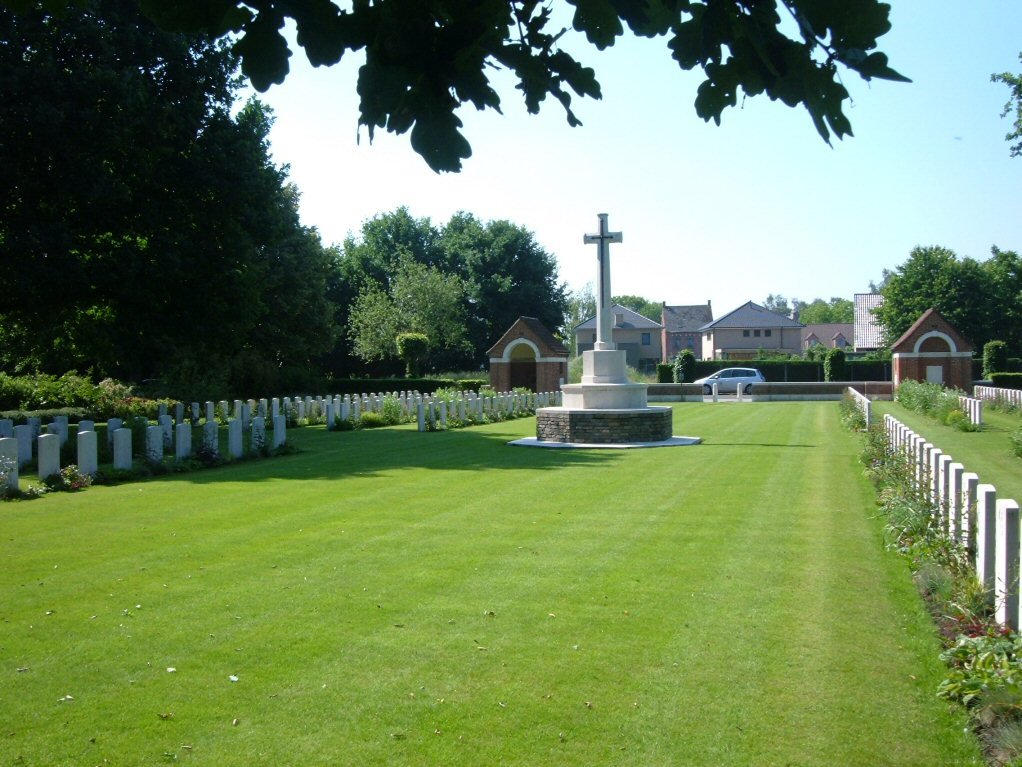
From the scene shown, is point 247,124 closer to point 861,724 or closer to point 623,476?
point 623,476

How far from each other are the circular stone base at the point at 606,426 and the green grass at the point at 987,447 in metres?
5.15

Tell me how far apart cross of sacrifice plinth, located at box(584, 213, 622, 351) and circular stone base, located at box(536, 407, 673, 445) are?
246cm

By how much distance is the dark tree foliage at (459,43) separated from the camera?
286 centimetres

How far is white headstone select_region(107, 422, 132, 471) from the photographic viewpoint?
40.3 feet

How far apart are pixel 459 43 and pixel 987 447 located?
15.5 metres

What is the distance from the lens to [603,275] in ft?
65.4

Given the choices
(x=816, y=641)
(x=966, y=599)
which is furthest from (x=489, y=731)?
(x=966, y=599)

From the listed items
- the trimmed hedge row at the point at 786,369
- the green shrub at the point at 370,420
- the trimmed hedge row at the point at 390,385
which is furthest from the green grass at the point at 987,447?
the trimmed hedge row at the point at 786,369

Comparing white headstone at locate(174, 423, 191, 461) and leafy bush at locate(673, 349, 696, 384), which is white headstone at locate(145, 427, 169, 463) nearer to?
white headstone at locate(174, 423, 191, 461)

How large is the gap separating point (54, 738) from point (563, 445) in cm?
1353

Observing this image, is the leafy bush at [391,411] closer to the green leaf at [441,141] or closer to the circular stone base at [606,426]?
the circular stone base at [606,426]

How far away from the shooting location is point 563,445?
669 inches

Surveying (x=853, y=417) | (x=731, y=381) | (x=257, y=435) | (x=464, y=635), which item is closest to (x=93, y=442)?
(x=257, y=435)

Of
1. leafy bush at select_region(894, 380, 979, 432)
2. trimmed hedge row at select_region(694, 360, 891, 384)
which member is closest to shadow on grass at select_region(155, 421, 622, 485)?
leafy bush at select_region(894, 380, 979, 432)
